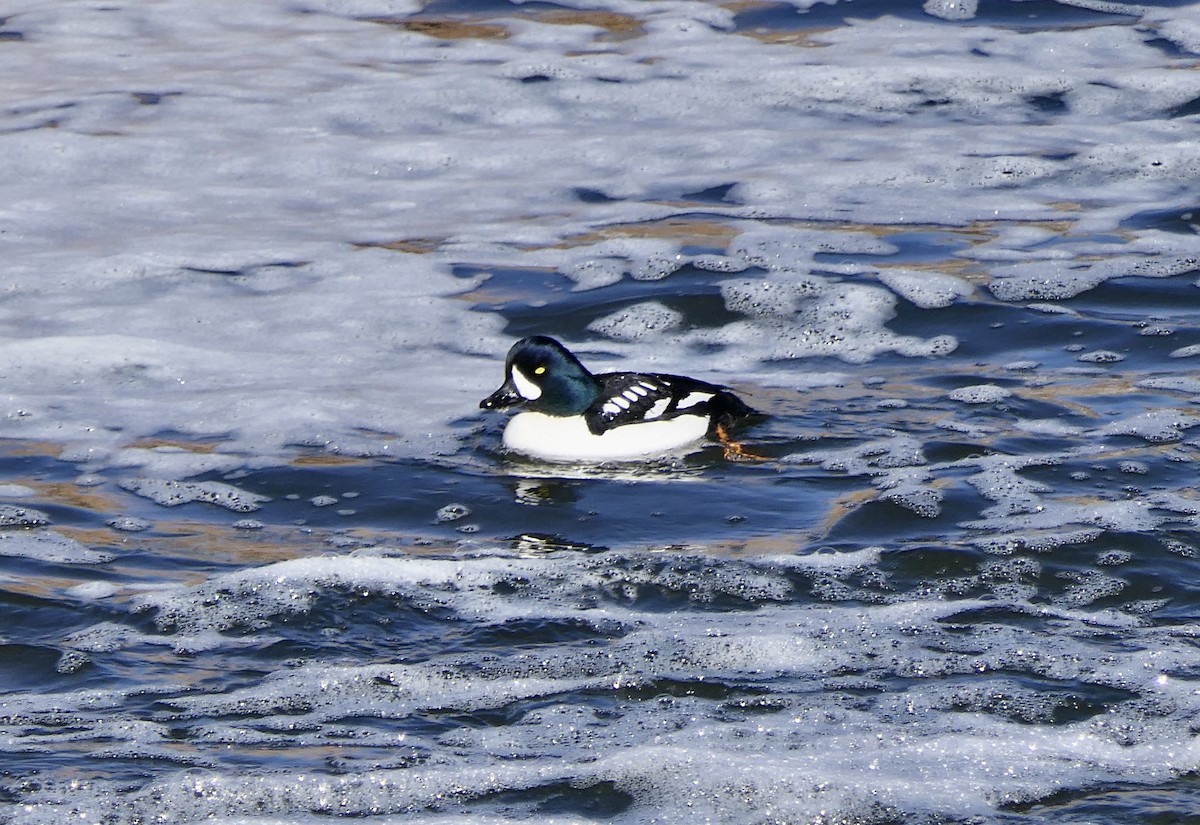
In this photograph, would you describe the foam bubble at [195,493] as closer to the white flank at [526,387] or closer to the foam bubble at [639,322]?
the white flank at [526,387]

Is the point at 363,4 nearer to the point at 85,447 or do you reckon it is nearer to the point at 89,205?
the point at 89,205

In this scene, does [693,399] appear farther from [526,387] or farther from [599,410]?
[526,387]

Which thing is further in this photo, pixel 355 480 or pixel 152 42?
pixel 152 42

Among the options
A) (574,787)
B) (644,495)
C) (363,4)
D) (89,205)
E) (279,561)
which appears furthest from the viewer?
(363,4)

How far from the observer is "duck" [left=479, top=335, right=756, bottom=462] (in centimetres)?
603

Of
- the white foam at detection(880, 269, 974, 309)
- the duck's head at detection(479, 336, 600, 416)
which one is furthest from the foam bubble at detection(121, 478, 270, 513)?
the white foam at detection(880, 269, 974, 309)

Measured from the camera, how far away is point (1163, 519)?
501 cm

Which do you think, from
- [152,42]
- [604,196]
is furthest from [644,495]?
[152,42]

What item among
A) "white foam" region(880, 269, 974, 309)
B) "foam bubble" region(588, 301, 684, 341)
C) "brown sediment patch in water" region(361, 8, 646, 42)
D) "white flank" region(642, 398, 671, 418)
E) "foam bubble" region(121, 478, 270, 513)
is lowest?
"foam bubble" region(121, 478, 270, 513)

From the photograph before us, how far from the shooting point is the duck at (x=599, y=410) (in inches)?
237

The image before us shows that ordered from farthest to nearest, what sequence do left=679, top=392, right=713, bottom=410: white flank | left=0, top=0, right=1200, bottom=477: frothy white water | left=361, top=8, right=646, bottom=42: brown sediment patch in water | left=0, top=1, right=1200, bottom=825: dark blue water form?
left=361, top=8, right=646, bottom=42: brown sediment patch in water, left=0, top=0, right=1200, bottom=477: frothy white water, left=679, top=392, right=713, bottom=410: white flank, left=0, top=1, right=1200, bottom=825: dark blue water

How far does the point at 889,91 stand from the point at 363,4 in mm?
4166

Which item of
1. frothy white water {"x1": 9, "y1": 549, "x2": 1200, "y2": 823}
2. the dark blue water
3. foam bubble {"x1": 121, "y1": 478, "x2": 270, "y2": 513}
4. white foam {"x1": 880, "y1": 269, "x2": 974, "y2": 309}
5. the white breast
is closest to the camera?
frothy white water {"x1": 9, "y1": 549, "x2": 1200, "y2": 823}

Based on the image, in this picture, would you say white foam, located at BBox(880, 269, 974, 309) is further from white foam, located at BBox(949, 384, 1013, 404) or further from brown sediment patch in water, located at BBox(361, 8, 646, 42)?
brown sediment patch in water, located at BBox(361, 8, 646, 42)
